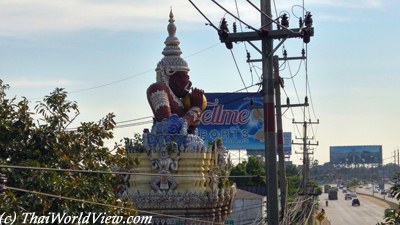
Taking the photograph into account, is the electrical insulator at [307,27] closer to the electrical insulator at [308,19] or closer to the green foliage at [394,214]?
the electrical insulator at [308,19]

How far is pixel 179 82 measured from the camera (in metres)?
42.6

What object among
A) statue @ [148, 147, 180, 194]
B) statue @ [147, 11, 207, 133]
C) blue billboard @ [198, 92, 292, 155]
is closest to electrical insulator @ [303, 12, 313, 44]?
statue @ [148, 147, 180, 194]

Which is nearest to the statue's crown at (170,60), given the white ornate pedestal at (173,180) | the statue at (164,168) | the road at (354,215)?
the white ornate pedestal at (173,180)

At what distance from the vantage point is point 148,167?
3994cm

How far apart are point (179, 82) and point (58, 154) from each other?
26049mm

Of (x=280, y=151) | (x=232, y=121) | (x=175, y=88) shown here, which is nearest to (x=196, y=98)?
(x=175, y=88)

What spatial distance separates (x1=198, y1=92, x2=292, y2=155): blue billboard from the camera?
75.9 meters

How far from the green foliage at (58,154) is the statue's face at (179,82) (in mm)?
24551

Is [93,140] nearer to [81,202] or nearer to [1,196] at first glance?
[81,202]

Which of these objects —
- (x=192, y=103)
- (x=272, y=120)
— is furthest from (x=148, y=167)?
(x=272, y=120)

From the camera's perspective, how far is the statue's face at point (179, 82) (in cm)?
4256

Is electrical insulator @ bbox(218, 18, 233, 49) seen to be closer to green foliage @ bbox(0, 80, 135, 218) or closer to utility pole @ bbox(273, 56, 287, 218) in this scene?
green foliage @ bbox(0, 80, 135, 218)

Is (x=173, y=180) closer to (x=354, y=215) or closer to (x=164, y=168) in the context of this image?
(x=164, y=168)

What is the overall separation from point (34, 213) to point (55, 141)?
2.67 metres
